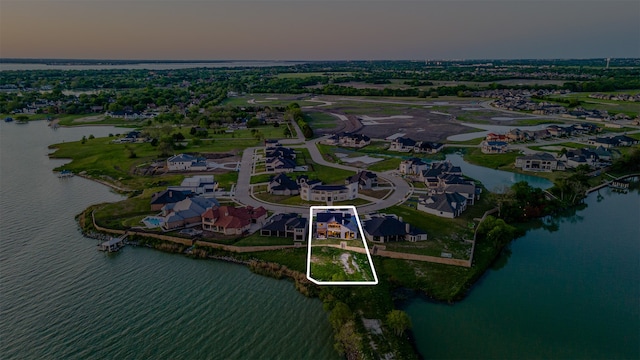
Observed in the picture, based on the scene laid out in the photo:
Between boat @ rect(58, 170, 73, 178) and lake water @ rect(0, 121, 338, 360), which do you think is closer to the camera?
lake water @ rect(0, 121, 338, 360)

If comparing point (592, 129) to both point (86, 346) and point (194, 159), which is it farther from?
point (86, 346)

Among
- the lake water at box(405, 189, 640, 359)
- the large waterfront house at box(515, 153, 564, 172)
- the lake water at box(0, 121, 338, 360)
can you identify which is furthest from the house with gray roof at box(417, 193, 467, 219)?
the large waterfront house at box(515, 153, 564, 172)

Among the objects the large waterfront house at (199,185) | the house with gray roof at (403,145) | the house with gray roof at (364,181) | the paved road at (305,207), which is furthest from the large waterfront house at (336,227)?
the house with gray roof at (403,145)

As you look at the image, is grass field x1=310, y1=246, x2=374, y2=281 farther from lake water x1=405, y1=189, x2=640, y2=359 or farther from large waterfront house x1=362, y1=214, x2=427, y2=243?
large waterfront house x1=362, y1=214, x2=427, y2=243

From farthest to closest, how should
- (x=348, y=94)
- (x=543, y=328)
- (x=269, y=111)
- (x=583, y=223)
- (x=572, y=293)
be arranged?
1. (x=348, y=94)
2. (x=269, y=111)
3. (x=583, y=223)
4. (x=572, y=293)
5. (x=543, y=328)

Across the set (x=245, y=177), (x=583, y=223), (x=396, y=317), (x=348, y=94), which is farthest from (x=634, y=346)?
(x=348, y=94)

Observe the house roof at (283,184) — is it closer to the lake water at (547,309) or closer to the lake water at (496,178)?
the lake water at (547,309)
